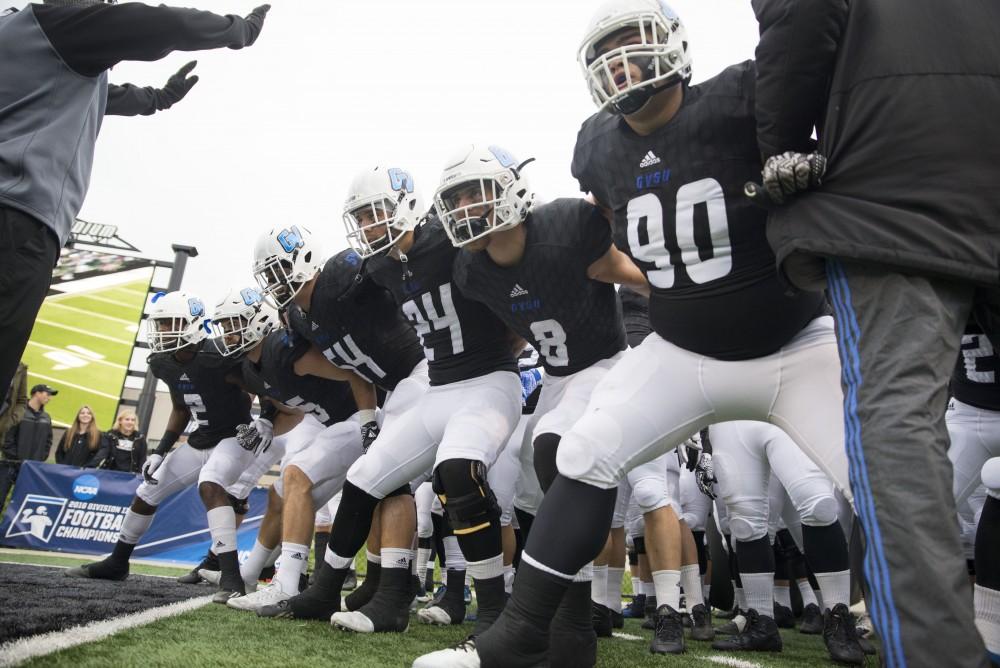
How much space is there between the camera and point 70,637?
8.30 ft

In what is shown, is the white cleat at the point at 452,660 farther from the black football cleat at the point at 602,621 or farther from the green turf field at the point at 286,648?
the black football cleat at the point at 602,621

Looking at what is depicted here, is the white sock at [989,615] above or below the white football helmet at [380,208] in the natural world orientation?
below

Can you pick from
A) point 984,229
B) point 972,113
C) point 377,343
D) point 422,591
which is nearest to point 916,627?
point 984,229

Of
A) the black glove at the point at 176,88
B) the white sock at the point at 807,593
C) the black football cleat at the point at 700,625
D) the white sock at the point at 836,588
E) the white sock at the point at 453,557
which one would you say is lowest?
the white sock at the point at 807,593

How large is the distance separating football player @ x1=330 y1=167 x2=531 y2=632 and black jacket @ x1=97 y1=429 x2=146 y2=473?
26.1ft

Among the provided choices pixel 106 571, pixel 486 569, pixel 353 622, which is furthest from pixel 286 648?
pixel 106 571

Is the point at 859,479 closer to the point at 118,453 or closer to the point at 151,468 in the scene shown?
the point at 151,468

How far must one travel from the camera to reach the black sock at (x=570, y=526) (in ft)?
6.91

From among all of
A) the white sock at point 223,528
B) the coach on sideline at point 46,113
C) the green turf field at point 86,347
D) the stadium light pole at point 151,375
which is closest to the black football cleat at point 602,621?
the white sock at point 223,528

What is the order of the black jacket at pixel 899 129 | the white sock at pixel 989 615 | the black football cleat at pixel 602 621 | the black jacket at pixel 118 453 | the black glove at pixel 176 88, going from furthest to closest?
the black jacket at pixel 118 453 < the black football cleat at pixel 602 621 < the black glove at pixel 176 88 < the white sock at pixel 989 615 < the black jacket at pixel 899 129

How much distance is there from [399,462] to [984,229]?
2.67 meters

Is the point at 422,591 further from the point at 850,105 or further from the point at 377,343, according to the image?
the point at 850,105

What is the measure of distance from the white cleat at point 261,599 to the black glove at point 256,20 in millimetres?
2737

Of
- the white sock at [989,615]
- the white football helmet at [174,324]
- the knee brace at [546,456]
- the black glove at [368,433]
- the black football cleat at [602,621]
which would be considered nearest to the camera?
the white sock at [989,615]
